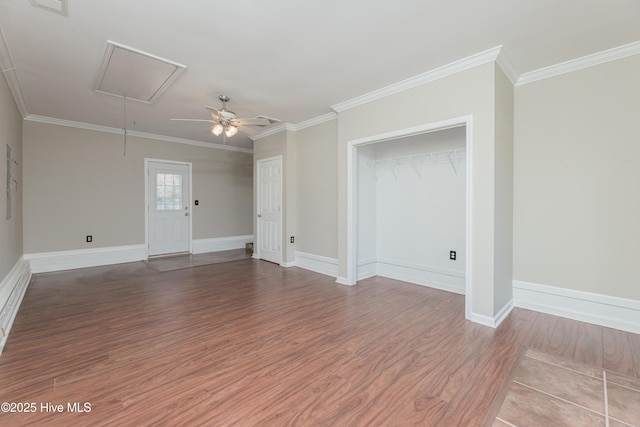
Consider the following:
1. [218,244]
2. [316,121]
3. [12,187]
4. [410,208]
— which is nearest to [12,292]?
[12,187]

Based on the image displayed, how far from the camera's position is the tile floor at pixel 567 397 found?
5.27 feet

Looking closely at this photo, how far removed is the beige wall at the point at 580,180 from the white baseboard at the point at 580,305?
72mm

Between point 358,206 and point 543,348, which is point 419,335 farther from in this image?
point 358,206

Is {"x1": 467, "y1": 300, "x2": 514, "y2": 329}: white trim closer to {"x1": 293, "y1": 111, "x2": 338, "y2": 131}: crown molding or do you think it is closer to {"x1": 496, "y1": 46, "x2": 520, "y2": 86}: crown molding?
{"x1": 496, "y1": 46, "x2": 520, "y2": 86}: crown molding

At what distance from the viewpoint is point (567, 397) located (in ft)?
5.85

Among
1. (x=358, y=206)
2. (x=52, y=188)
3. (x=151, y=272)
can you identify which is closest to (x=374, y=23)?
(x=358, y=206)

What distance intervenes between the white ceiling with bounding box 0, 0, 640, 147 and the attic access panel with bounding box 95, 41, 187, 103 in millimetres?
81

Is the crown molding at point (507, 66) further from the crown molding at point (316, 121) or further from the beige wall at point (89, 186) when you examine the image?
the beige wall at point (89, 186)

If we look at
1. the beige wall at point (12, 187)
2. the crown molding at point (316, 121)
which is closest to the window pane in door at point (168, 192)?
the beige wall at point (12, 187)

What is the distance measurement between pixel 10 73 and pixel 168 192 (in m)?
3.36

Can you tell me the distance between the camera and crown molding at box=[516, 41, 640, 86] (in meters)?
2.64

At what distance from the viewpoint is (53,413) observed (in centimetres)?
162

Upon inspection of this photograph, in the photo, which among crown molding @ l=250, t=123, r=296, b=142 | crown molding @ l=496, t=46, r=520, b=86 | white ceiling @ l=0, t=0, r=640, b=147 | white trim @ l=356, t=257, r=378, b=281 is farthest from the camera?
crown molding @ l=250, t=123, r=296, b=142

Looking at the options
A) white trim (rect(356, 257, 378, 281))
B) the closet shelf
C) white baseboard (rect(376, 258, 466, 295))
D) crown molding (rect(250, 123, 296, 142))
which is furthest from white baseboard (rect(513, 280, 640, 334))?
crown molding (rect(250, 123, 296, 142))
